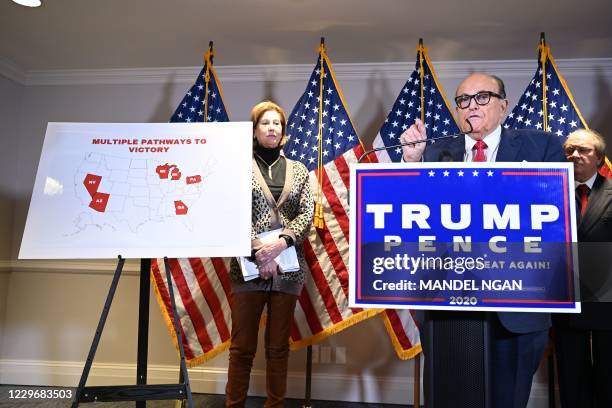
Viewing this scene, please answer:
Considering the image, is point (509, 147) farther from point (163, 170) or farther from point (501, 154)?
point (163, 170)

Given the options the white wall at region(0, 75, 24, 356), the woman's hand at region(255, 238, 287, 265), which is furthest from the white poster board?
the white wall at region(0, 75, 24, 356)

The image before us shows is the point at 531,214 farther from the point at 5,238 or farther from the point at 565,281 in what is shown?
the point at 5,238

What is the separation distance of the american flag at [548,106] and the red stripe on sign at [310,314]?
1.60 metres

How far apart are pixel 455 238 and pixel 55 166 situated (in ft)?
5.56

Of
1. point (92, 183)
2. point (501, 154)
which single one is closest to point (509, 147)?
point (501, 154)

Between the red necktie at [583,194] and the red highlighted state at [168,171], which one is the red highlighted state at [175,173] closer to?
the red highlighted state at [168,171]

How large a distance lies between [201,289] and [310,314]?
0.70 meters

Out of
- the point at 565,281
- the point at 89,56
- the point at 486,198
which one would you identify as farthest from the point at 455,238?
the point at 89,56

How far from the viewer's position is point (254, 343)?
2.27 metres

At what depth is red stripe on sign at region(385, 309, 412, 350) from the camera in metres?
2.72

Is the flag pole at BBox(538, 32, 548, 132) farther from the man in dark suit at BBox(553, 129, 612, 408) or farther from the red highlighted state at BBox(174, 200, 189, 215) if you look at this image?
the red highlighted state at BBox(174, 200, 189, 215)

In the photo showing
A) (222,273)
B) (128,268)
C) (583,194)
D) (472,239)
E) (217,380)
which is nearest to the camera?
(472,239)

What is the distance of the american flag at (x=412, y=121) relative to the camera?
8.97 ft

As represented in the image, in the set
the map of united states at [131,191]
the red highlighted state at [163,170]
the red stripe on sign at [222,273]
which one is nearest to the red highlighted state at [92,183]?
the map of united states at [131,191]
